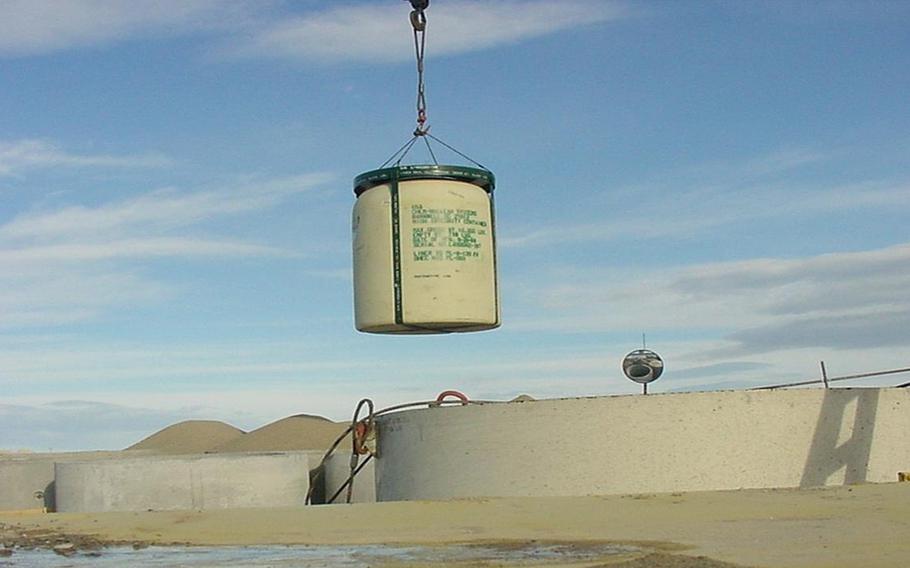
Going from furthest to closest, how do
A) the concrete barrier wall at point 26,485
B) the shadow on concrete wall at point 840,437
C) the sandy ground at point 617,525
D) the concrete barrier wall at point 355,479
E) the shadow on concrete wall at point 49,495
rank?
the concrete barrier wall at point 26,485 → the shadow on concrete wall at point 49,495 → the concrete barrier wall at point 355,479 → the shadow on concrete wall at point 840,437 → the sandy ground at point 617,525

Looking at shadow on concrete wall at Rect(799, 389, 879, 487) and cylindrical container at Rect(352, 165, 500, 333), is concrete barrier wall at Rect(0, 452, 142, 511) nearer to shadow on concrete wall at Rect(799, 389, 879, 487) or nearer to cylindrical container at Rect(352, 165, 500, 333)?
cylindrical container at Rect(352, 165, 500, 333)

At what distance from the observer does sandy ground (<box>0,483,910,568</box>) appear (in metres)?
9.33

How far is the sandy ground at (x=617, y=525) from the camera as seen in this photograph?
30.6 feet

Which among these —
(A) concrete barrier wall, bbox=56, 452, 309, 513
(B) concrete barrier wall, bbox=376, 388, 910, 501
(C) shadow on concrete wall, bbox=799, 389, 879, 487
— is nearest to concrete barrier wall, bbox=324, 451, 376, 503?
(A) concrete barrier wall, bbox=56, 452, 309, 513

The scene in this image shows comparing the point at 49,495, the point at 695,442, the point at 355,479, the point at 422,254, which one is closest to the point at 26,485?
the point at 49,495

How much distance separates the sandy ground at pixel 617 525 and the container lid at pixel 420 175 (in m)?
4.01

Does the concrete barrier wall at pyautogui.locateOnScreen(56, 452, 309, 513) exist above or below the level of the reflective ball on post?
below

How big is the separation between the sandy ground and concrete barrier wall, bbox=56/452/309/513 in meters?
5.19

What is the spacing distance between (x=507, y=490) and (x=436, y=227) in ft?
10.7

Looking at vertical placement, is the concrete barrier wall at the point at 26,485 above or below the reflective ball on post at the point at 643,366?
below

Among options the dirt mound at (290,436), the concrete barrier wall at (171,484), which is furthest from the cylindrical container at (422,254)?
the dirt mound at (290,436)

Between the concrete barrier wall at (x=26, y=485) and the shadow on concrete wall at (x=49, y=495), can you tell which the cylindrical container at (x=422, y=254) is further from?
the concrete barrier wall at (x=26, y=485)

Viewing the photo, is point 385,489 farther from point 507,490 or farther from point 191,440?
point 191,440

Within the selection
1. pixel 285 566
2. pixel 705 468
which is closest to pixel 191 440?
pixel 705 468
